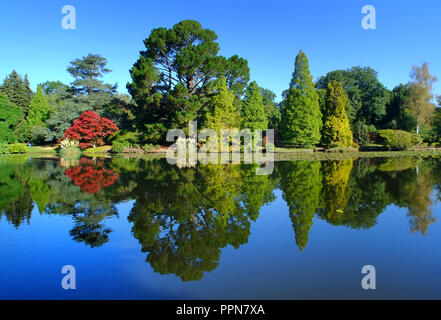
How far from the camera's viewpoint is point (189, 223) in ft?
22.0

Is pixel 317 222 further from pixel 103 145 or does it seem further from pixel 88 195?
pixel 103 145

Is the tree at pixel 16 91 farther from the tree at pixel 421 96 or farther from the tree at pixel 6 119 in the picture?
the tree at pixel 421 96

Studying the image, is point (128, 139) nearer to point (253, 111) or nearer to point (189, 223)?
point (253, 111)

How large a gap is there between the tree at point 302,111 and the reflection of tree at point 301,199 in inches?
737

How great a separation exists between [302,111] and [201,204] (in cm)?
2606

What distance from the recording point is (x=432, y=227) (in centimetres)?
655

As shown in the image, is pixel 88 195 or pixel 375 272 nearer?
pixel 375 272

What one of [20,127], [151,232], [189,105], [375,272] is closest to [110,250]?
[151,232]

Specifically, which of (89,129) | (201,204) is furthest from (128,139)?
(201,204)

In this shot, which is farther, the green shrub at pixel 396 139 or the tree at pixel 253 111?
the tree at pixel 253 111

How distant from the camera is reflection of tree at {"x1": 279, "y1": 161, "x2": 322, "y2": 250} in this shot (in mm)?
6426

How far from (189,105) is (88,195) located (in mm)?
20853

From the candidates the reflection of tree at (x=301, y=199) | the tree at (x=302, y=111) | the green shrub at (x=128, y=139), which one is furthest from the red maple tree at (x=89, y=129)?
the reflection of tree at (x=301, y=199)

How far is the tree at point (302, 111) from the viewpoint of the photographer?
104 ft
